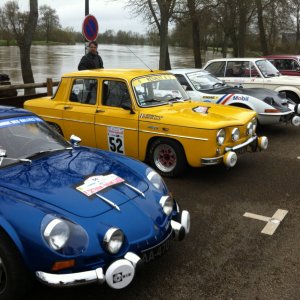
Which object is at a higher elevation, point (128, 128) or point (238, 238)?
point (128, 128)

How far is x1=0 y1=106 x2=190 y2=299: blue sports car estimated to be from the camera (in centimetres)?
292

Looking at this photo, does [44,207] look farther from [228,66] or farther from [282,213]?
[228,66]

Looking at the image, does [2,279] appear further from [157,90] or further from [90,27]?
[90,27]

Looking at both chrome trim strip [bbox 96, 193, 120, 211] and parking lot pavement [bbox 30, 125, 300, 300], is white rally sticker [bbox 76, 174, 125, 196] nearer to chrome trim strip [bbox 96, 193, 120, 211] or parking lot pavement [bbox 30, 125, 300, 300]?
chrome trim strip [bbox 96, 193, 120, 211]

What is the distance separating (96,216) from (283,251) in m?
2.05

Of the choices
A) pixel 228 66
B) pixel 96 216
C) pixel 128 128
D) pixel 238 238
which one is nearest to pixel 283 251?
pixel 238 238

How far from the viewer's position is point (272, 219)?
15.9ft

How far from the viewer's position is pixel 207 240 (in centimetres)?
432

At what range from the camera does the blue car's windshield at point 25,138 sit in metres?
3.91

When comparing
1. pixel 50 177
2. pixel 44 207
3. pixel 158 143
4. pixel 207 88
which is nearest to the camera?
pixel 44 207

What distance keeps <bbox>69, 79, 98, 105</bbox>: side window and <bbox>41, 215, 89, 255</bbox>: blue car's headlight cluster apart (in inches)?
162

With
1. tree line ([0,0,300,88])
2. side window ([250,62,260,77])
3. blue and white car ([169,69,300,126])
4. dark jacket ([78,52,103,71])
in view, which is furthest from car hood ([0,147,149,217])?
tree line ([0,0,300,88])

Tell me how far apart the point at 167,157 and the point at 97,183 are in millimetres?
2858

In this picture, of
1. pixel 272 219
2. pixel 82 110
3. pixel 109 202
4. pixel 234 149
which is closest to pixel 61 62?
pixel 82 110
